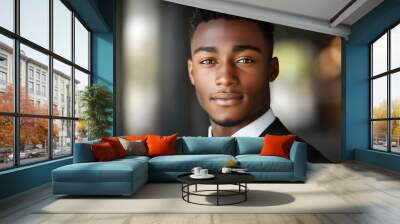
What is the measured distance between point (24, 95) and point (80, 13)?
9.24 ft

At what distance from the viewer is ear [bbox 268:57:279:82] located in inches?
336

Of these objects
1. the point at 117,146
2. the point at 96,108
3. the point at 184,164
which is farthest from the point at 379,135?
the point at 96,108

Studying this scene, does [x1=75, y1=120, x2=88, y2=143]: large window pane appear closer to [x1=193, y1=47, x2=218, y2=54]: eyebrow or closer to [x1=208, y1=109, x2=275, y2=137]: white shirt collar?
[x1=193, y1=47, x2=218, y2=54]: eyebrow

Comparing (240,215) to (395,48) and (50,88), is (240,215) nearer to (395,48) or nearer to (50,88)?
(50,88)

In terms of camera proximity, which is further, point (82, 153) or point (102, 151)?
point (102, 151)

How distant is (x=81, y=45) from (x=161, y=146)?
10.1 ft

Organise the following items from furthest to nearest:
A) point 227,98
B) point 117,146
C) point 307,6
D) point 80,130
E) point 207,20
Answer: point 207,20 → point 227,98 → point 80,130 → point 307,6 → point 117,146

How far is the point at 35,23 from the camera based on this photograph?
5.90m

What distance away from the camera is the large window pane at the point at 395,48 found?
799 cm

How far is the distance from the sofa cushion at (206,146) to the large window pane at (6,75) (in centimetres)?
304

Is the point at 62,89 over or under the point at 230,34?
under

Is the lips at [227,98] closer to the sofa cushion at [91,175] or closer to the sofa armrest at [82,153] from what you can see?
the sofa armrest at [82,153]

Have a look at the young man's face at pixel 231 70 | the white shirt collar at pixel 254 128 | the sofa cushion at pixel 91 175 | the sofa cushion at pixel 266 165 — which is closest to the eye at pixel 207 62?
the young man's face at pixel 231 70

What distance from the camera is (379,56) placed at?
350 inches
